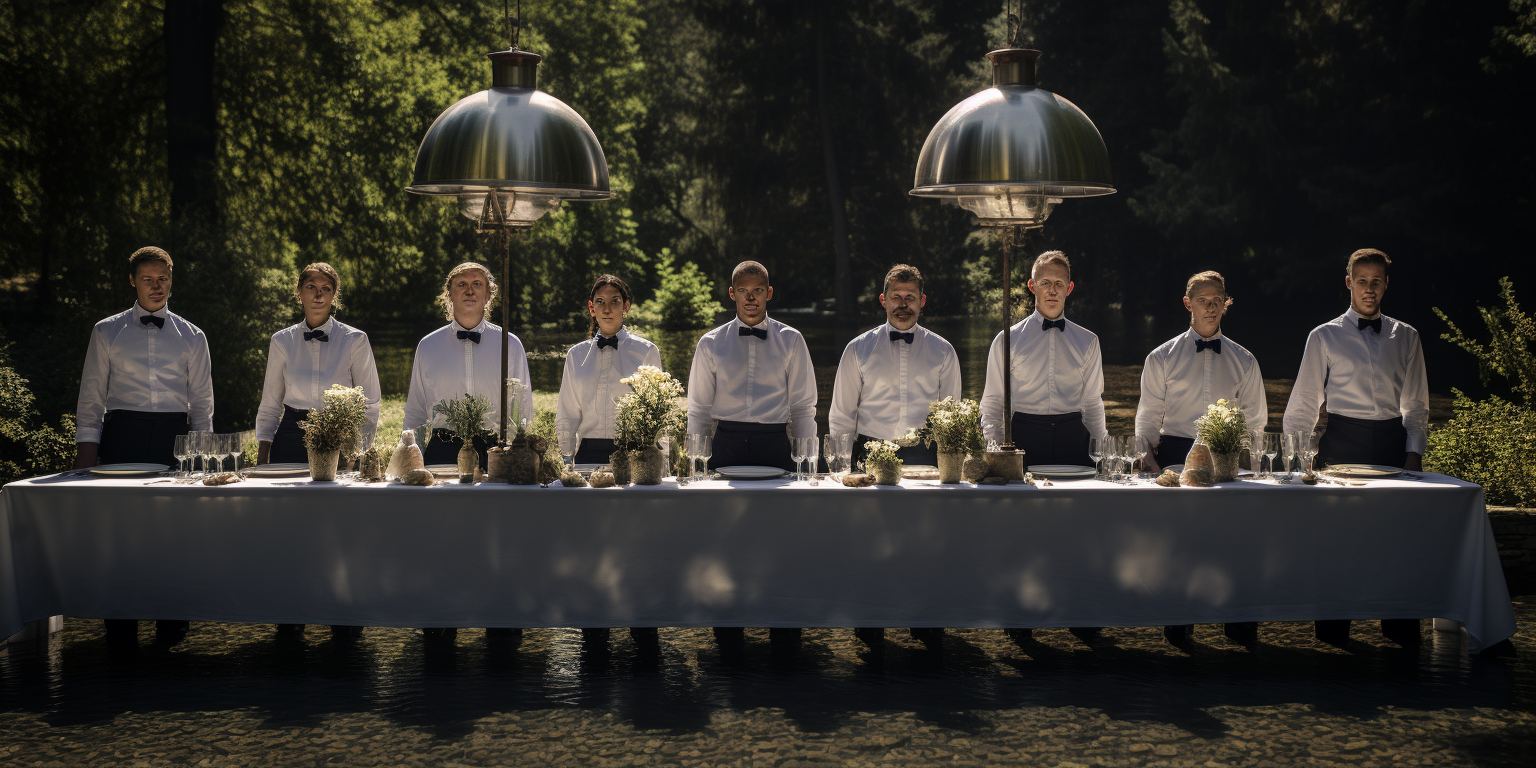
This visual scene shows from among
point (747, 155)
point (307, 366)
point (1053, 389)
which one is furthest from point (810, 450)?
point (747, 155)

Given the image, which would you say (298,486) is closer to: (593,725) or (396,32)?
(593,725)

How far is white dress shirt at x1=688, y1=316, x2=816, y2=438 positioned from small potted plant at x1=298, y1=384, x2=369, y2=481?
66.1 inches

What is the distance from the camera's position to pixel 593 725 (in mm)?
4840

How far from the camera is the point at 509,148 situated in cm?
527

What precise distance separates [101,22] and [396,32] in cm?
377

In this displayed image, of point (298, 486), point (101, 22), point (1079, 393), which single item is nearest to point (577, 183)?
point (298, 486)

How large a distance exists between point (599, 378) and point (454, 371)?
76cm

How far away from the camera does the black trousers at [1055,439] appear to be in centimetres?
660

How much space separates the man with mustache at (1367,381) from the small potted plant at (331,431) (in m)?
4.59

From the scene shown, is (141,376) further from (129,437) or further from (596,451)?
(596,451)

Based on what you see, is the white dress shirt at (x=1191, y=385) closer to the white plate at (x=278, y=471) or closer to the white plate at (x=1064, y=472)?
the white plate at (x=1064, y=472)

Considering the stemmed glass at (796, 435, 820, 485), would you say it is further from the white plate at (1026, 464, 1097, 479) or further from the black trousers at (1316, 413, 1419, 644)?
the black trousers at (1316, 413, 1419, 644)

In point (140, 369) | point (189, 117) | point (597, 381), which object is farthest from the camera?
point (189, 117)

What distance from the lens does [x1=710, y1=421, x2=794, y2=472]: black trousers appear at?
656cm
